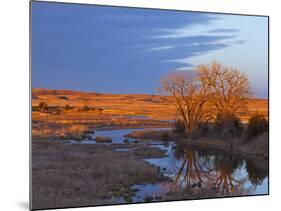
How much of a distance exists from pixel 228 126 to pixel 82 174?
2.17m

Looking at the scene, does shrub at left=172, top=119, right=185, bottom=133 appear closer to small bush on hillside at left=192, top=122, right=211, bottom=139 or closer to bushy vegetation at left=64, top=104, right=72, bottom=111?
small bush on hillside at left=192, top=122, right=211, bottom=139

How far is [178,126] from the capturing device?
777 cm

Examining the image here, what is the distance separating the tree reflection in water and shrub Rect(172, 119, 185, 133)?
21cm

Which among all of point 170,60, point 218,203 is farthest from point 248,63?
point 218,203

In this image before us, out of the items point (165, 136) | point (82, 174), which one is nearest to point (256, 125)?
point (165, 136)

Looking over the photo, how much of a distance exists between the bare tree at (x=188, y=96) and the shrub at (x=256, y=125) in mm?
683

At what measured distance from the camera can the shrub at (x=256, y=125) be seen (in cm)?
812

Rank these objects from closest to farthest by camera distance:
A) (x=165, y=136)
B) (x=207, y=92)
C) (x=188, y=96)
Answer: (x=165, y=136), (x=188, y=96), (x=207, y=92)

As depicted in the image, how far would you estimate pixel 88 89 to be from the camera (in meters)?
7.35

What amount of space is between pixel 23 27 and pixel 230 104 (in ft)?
9.75

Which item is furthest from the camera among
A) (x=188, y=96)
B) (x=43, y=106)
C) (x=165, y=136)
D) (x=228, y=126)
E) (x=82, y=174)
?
(x=228, y=126)

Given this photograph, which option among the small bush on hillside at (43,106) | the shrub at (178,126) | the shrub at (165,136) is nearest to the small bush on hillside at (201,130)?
the shrub at (178,126)

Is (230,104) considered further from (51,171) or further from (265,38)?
(51,171)

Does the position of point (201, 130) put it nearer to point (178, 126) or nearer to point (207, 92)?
point (178, 126)
